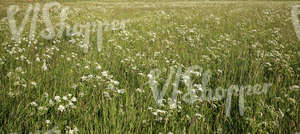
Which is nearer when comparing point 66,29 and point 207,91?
point 207,91

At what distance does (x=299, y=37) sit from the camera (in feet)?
26.5

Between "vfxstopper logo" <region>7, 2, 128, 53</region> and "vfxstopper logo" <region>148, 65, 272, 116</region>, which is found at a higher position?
"vfxstopper logo" <region>7, 2, 128, 53</region>

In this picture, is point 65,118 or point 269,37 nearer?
point 65,118

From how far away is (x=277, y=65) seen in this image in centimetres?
429

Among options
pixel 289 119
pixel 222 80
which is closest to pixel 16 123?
pixel 222 80

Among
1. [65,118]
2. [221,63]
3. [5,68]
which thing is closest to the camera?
[65,118]

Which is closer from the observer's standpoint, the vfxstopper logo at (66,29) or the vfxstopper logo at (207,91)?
the vfxstopper logo at (207,91)

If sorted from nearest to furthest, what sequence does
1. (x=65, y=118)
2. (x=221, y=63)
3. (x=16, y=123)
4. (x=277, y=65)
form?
(x=16, y=123), (x=65, y=118), (x=277, y=65), (x=221, y=63)

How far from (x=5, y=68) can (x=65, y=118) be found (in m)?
2.40

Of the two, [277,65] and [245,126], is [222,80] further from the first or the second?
[277,65]

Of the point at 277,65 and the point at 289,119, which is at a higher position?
the point at 277,65

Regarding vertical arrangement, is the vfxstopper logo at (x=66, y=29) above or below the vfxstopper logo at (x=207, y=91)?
above

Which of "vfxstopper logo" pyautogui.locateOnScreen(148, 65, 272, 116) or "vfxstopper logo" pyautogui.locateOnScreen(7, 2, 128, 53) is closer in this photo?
"vfxstopper logo" pyautogui.locateOnScreen(148, 65, 272, 116)

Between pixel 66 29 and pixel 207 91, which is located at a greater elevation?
pixel 66 29
